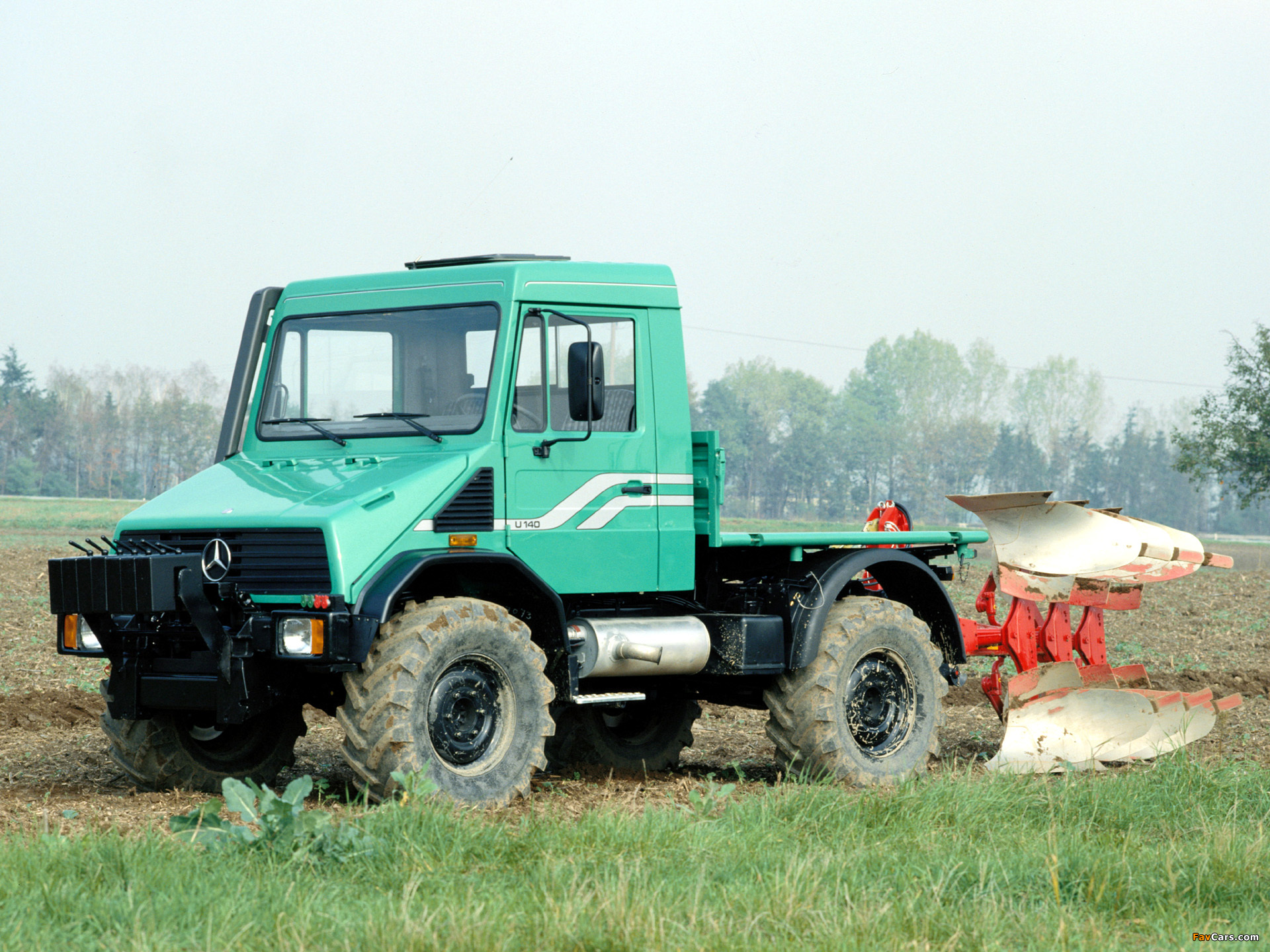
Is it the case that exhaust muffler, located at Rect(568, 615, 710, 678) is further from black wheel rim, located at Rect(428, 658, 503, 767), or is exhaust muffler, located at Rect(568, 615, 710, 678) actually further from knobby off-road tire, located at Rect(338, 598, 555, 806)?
black wheel rim, located at Rect(428, 658, 503, 767)

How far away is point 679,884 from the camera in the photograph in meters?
5.04

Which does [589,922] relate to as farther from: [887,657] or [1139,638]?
[1139,638]

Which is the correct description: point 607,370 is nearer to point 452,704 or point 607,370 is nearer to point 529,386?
point 529,386

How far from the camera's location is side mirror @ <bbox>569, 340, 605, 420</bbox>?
23.9ft

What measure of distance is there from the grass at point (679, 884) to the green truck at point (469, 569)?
39.3 inches

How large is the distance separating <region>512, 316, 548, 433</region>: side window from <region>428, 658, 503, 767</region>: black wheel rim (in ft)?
4.27

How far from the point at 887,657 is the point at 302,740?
4401mm

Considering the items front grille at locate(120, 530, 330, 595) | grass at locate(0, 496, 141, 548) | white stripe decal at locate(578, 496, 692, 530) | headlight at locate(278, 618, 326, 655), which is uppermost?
white stripe decal at locate(578, 496, 692, 530)

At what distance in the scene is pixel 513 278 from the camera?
7535 mm

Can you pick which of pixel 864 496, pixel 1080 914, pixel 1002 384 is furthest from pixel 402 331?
pixel 1002 384

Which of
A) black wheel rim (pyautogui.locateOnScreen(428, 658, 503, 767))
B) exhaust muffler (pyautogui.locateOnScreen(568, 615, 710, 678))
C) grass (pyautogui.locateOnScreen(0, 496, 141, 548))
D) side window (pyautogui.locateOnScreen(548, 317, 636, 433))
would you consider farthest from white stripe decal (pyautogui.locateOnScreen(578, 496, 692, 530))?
grass (pyautogui.locateOnScreen(0, 496, 141, 548))

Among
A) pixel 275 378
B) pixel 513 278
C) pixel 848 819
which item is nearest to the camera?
pixel 848 819

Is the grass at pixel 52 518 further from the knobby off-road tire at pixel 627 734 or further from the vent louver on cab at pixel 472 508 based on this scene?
the vent louver on cab at pixel 472 508

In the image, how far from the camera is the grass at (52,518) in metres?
44.8
